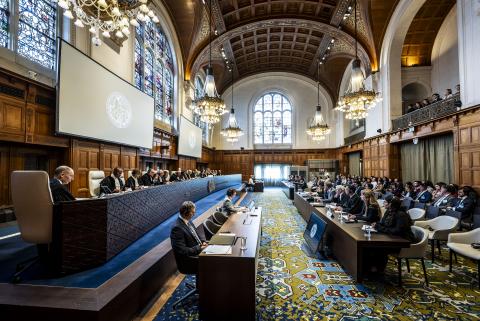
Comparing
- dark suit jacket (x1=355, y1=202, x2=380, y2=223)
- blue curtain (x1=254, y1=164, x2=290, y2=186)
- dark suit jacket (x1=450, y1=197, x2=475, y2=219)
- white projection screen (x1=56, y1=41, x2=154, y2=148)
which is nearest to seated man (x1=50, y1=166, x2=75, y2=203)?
white projection screen (x1=56, y1=41, x2=154, y2=148)

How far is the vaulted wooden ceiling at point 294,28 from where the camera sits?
10852 mm

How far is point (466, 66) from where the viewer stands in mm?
6953

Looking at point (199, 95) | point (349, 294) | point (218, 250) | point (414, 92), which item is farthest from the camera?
point (199, 95)

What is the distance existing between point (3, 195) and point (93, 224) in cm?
363

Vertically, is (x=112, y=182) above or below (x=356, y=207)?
above

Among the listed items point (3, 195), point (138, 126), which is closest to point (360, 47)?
point (138, 126)

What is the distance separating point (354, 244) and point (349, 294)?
0.66 metres

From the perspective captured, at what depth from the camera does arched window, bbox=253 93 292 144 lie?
834 inches

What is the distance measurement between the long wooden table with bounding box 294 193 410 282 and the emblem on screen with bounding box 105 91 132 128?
22.1 feet

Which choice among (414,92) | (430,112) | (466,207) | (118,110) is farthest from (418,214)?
(414,92)

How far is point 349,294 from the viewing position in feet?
10.1

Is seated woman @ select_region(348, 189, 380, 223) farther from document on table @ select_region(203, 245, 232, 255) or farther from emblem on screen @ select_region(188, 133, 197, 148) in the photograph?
emblem on screen @ select_region(188, 133, 197, 148)

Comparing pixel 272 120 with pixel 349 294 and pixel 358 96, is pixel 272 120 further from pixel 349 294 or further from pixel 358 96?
pixel 349 294

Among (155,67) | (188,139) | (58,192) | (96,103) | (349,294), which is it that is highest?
(155,67)
